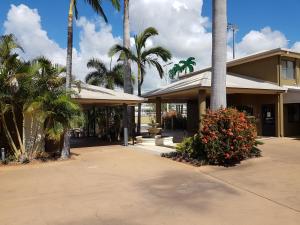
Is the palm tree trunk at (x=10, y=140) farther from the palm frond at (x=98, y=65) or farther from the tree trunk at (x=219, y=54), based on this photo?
the palm frond at (x=98, y=65)

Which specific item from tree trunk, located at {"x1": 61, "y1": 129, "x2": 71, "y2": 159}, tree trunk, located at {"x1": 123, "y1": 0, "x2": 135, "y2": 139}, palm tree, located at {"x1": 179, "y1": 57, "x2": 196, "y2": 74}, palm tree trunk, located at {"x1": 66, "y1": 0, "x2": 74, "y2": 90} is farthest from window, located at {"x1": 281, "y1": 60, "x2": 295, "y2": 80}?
palm tree, located at {"x1": 179, "y1": 57, "x2": 196, "y2": 74}

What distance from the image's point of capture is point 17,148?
14039 millimetres

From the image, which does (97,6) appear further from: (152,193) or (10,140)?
(152,193)

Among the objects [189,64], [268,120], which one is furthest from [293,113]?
[189,64]

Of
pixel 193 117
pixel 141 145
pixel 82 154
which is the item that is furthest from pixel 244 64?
pixel 82 154

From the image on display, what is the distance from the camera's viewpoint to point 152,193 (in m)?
7.95

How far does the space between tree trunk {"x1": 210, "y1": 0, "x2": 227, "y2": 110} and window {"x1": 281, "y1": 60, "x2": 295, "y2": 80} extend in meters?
9.61

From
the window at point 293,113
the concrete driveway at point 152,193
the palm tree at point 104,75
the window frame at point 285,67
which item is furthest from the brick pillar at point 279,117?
the palm tree at point 104,75

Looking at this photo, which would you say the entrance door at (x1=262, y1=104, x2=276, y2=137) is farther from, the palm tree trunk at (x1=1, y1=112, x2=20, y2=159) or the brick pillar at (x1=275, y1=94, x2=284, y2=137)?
the palm tree trunk at (x1=1, y1=112, x2=20, y2=159)

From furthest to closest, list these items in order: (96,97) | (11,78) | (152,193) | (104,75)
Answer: (104,75)
(96,97)
(11,78)
(152,193)

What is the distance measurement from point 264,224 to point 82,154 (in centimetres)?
1108

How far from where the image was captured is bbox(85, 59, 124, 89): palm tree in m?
25.7

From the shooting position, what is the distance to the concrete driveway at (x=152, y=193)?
6145 millimetres

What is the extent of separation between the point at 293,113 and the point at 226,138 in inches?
456
